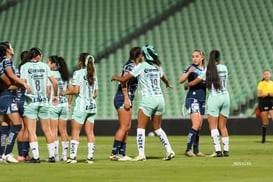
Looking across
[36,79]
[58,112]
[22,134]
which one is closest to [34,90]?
[36,79]

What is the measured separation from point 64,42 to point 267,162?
27.4m

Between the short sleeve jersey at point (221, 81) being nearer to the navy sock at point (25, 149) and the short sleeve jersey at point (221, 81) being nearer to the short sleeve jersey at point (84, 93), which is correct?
the short sleeve jersey at point (84, 93)

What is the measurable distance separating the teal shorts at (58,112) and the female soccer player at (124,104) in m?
1.35

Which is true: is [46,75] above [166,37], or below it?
below

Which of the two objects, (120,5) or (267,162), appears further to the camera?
(120,5)

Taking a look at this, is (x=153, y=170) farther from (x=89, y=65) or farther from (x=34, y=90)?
(x=34, y=90)

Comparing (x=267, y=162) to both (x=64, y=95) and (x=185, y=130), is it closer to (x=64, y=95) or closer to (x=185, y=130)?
(x=64, y=95)

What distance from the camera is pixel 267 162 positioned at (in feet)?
58.3

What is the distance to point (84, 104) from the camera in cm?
1803

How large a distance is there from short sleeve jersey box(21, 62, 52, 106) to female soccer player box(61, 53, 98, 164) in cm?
64

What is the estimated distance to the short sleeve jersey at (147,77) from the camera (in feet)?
60.0

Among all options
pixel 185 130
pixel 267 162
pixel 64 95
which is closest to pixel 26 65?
pixel 64 95

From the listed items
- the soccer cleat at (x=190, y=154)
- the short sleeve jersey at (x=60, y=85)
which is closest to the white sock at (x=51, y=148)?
the short sleeve jersey at (x=60, y=85)

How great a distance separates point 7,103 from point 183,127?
59.6 ft
